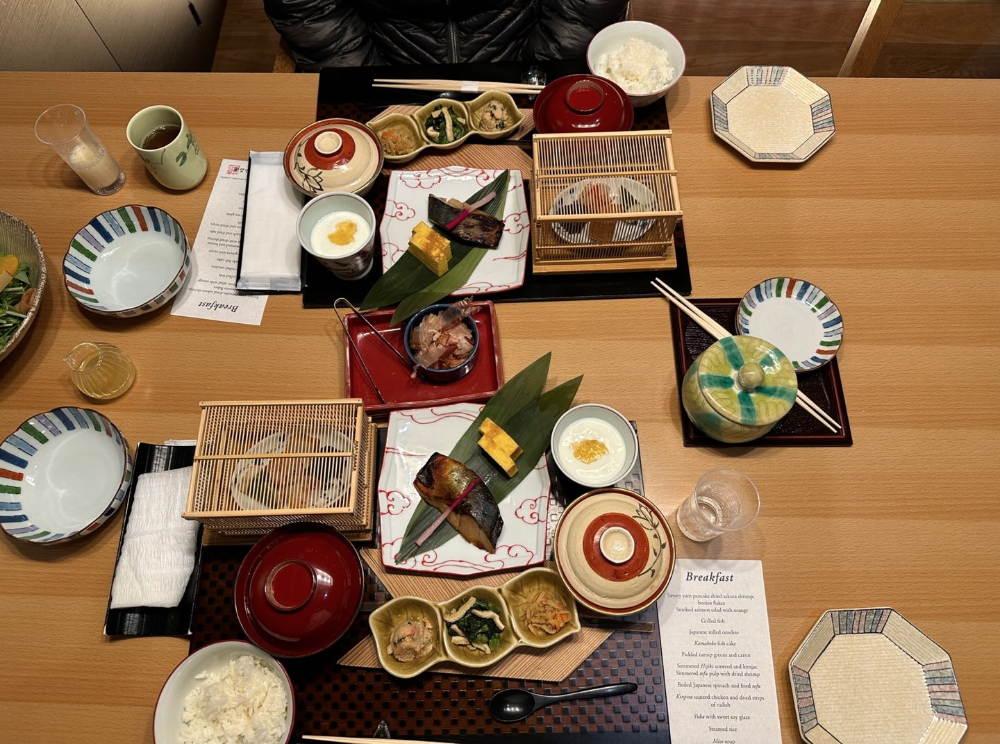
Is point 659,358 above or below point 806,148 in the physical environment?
below

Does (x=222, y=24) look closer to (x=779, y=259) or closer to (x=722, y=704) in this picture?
(x=779, y=259)

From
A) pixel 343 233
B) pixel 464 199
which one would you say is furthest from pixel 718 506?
pixel 343 233

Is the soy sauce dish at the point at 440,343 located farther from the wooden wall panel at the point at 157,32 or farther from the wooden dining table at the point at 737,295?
the wooden wall panel at the point at 157,32

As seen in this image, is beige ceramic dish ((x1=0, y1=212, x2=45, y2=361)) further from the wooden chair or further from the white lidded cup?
the wooden chair

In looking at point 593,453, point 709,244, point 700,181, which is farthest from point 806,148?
point 593,453

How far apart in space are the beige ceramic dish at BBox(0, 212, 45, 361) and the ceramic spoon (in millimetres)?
1698

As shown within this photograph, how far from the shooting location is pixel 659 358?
1.81 metres

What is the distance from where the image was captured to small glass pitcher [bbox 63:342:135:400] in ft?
5.65

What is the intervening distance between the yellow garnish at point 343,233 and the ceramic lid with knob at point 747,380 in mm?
1107

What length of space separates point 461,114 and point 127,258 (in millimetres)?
1197

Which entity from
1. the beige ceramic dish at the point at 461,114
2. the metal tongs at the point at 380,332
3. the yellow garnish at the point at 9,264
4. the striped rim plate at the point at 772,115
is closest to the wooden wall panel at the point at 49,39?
the yellow garnish at the point at 9,264

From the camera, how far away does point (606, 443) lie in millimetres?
1667

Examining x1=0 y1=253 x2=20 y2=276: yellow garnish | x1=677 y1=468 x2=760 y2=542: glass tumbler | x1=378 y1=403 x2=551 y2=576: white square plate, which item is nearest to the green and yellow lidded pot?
x1=677 y1=468 x2=760 y2=542: glass tumbler

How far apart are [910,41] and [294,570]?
4037mm
